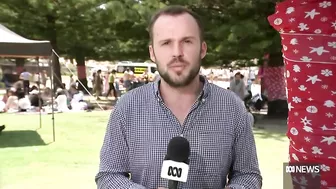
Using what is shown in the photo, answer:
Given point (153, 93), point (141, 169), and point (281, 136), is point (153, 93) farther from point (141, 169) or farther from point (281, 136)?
point (281, 136)

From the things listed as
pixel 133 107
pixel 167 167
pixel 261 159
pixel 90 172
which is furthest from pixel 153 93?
pixel 261 159

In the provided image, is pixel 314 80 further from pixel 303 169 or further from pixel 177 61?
pixel 177 61

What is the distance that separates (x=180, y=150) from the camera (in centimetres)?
158

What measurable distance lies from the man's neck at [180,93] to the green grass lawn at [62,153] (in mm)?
4344

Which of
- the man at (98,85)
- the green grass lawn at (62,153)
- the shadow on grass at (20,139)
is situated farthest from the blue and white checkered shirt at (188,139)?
the man at (98,85)

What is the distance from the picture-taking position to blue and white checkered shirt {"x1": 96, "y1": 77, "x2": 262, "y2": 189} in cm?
182

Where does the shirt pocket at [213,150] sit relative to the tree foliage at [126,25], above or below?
below

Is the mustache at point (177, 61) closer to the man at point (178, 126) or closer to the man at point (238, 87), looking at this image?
the man at point (178, 126)

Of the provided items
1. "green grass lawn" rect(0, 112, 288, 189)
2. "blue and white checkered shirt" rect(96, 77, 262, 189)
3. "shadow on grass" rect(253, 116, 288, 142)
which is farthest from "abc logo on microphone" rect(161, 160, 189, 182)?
"shadow on grass" rect(253, 116, 288, 142)

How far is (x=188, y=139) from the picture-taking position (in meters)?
1.82

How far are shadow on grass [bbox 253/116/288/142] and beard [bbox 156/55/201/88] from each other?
8.32m

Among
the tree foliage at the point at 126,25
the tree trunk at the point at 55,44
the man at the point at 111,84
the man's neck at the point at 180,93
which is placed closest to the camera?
the man's neck at the point at 180,93

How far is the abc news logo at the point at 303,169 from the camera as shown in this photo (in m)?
3.22

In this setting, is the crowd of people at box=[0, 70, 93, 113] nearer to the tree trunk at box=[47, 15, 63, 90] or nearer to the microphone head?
the tree trunk at box=[47, 15, 63, 90]
